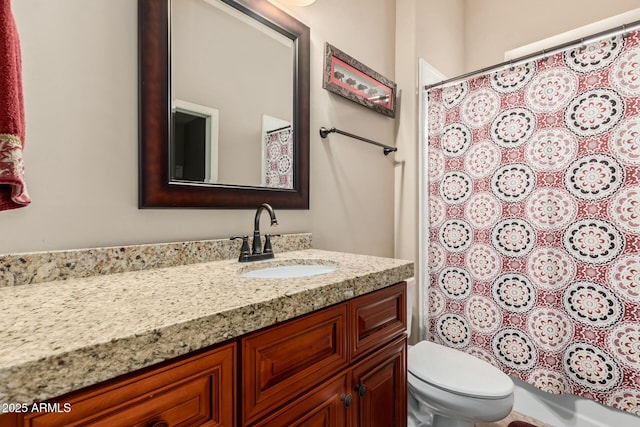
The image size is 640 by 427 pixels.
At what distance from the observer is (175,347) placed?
1.58 ft

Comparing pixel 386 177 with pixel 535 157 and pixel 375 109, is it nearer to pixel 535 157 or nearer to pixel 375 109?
pixel 375 109

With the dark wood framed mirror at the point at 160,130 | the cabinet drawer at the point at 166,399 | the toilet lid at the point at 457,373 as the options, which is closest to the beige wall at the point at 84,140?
the dark wood framed mirror at the point at 160,130

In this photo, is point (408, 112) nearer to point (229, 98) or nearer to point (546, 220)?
point (546, 220)

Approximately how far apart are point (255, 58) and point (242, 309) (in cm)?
107

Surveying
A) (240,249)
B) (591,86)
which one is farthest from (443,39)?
(240,249)

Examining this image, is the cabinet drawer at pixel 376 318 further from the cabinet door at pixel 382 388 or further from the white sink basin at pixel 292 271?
the white sink basin at pixel 292 271

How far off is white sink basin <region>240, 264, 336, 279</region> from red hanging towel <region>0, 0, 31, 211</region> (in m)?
0.66

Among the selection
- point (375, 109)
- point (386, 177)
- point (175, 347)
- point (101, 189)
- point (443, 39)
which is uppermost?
point (443, 39)

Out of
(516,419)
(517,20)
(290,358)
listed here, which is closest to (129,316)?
(290,358)

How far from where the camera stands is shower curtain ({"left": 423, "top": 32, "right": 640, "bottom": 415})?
1271 millimetres

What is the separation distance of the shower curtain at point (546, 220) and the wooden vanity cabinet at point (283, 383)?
844 millimetres

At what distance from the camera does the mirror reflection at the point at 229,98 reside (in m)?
1.03

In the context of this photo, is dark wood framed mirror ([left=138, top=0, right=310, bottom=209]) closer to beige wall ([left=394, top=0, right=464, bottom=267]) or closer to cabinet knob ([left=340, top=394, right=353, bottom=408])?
cabinet knob ([left=340, top=394, right=353, bottom=408])

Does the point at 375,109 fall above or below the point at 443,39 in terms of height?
below
